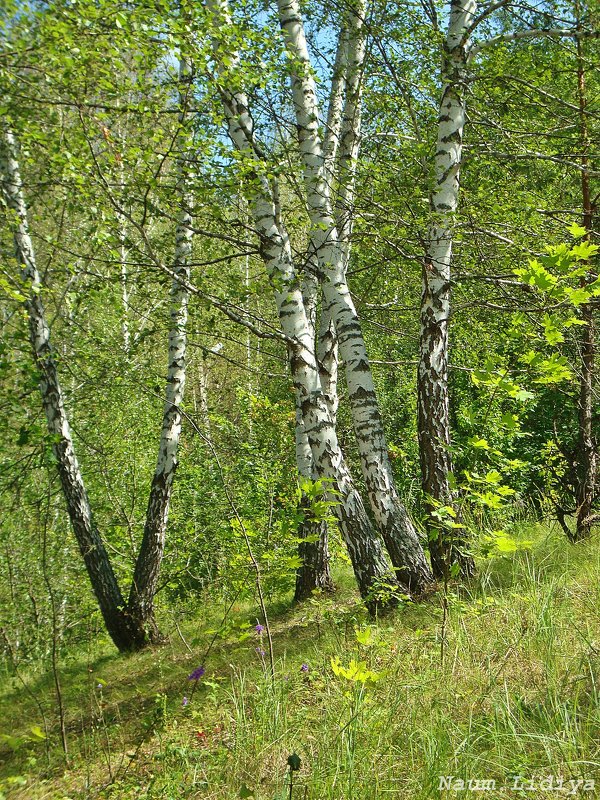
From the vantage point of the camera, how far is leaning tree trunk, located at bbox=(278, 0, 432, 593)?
4707 mm

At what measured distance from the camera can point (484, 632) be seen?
337cm

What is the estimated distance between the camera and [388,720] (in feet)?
8.61

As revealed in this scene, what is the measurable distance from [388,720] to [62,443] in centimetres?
393

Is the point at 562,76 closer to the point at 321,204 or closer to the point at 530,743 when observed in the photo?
the point at 321,204

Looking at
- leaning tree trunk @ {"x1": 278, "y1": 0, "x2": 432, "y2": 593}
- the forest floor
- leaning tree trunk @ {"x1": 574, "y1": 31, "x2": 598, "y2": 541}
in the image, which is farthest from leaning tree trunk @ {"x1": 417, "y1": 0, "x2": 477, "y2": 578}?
leaning tree trunk @ {"x1": 574, "y1": 31, "x2": 598, "y2": 541}

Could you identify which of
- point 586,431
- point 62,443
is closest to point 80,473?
point 62,443

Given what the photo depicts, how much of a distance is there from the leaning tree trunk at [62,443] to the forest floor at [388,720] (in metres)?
1.44

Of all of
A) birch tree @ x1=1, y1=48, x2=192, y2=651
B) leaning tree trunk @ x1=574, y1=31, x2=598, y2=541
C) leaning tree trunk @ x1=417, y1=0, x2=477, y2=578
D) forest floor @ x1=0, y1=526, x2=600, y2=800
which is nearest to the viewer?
forest floor @ x1=0, y1=526, x2=600, y2=800

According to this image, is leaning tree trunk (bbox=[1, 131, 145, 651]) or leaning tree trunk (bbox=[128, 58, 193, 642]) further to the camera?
leaning tree trunk (bbox=[128, 58, 193, 642])

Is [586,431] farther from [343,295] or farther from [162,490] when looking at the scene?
[162,490]

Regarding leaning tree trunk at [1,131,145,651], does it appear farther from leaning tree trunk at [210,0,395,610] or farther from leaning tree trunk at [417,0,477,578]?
leaning tree trunk at [417,0,477,578]

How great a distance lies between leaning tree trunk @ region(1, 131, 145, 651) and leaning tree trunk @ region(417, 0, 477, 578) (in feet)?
9.59

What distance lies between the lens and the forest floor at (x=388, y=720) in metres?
2.28

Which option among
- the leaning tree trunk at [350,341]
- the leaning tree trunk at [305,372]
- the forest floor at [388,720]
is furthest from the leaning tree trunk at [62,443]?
the leaning tree trunk at [350,341]
